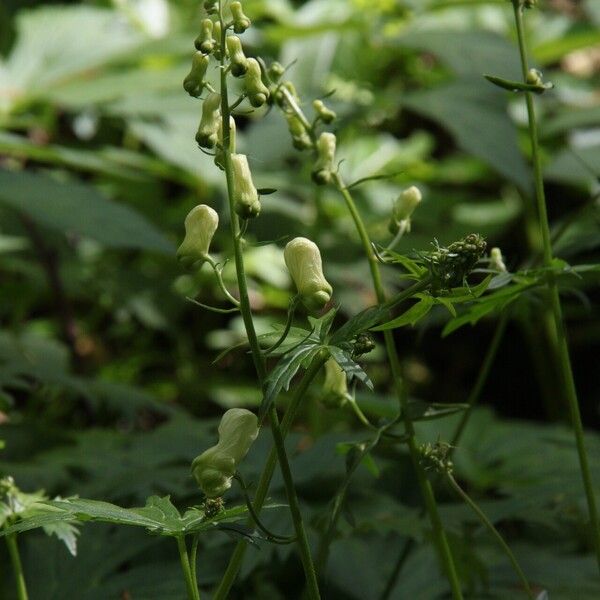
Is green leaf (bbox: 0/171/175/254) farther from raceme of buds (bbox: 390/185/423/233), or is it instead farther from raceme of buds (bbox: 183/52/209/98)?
raceme of buds (bbox: 183/52/209/98)

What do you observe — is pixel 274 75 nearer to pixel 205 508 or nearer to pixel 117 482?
pixel 205 508

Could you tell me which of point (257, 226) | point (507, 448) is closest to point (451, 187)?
point (257, 226)

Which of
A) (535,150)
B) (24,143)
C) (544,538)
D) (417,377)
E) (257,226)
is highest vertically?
(535,150)

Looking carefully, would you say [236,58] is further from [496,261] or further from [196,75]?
[496,261]

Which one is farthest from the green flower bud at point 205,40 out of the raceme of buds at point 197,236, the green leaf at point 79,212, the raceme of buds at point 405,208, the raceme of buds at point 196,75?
the green leaf at point 79,212

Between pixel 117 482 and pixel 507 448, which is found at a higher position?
pixel 117 482

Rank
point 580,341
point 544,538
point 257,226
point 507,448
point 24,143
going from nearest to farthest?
point 544,538
point 507,448
point 24,143
point 257,226
point 580,341

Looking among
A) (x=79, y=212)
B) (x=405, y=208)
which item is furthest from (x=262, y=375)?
(x=79, y=212)

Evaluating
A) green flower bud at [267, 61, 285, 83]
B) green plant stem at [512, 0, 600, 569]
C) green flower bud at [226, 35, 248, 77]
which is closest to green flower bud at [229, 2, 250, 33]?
green flower bud at [226, 35, 248, 77]
